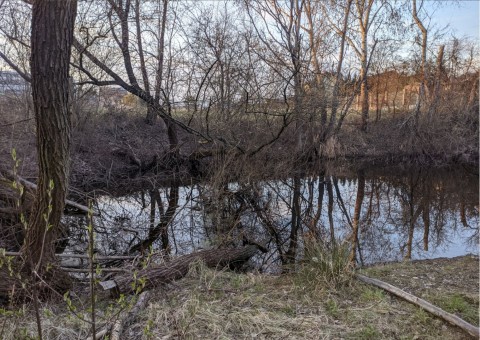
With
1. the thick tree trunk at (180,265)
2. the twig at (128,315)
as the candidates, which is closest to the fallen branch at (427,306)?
the thick tree trunk at (180,265)

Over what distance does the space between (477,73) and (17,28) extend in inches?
756

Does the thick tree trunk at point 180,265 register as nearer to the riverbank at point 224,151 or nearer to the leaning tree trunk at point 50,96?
the leaning tree trunk at point 50,96

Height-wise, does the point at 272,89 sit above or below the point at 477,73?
below

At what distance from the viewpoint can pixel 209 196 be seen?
344 inches

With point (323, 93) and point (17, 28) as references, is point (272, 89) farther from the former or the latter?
point (17, 28)

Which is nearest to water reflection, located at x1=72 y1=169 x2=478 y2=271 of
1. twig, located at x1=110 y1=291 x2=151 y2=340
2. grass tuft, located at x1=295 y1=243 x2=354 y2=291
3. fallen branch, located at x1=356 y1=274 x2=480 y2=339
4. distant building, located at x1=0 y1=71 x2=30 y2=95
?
grass tuft, located at x1=295 y1=243 x2=354 y2=291

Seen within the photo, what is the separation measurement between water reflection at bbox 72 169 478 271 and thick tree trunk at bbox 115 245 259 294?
1.36 ft

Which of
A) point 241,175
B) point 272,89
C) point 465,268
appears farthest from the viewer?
point 272,89

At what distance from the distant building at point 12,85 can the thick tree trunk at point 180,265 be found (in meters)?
8.80

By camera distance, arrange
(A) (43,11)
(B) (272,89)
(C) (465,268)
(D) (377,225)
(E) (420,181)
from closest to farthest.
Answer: (A) (43,11) < (C) (465,268) < (D) (377,225) < (B) (272,89) < (E) (420,181)

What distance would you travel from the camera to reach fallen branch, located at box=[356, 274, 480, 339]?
3.09 m

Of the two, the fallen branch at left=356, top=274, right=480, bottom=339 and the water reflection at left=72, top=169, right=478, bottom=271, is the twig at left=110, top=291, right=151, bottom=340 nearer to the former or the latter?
the water reflection at left=72, top=169, right=478, bottom=271

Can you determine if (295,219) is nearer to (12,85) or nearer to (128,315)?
(128,315)

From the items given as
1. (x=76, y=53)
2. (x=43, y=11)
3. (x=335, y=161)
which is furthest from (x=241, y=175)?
(x=335, y=161)
